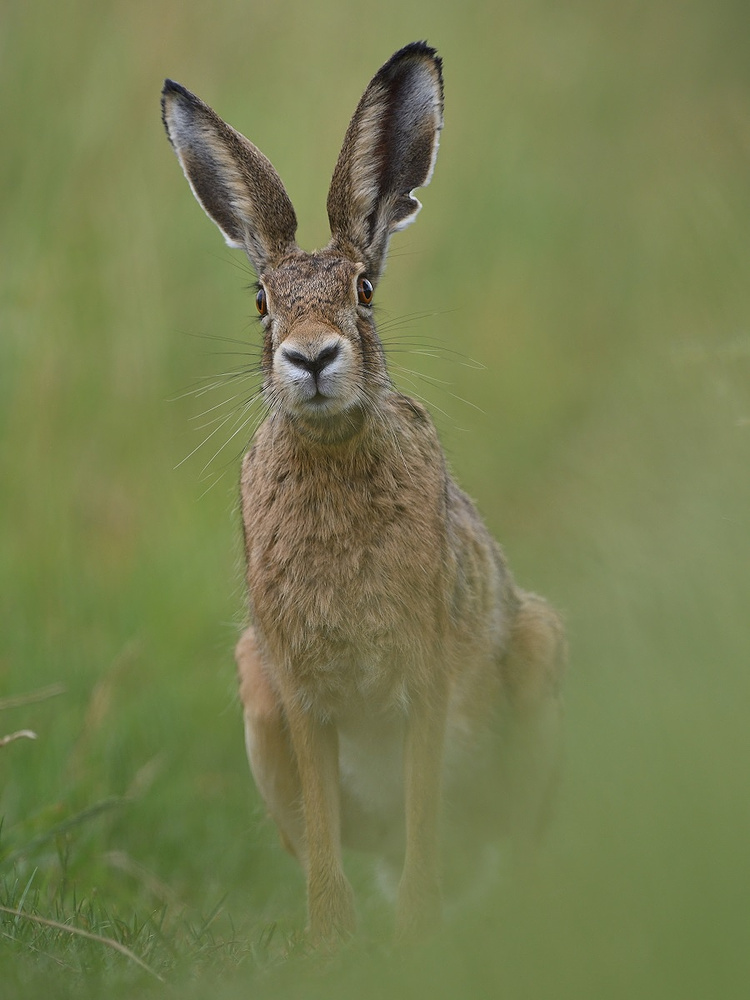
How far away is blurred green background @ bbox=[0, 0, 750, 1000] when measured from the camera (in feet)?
8.40

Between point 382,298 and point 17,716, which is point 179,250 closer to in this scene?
point 382,298

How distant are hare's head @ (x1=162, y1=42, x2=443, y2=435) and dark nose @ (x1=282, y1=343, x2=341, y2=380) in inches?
2.2

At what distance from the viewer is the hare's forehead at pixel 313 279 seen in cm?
514

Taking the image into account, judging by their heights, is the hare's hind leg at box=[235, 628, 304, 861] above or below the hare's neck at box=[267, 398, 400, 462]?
below

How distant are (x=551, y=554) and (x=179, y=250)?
6862mm

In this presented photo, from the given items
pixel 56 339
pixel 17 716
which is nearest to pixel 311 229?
pixel 56 339

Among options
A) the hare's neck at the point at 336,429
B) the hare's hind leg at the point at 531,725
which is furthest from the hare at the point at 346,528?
the hare's hind leg at the point at 531,725

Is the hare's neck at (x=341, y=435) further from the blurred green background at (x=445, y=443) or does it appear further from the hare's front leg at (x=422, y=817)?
the hare's front leg at (x=422, y=817)

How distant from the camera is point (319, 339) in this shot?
4785mm

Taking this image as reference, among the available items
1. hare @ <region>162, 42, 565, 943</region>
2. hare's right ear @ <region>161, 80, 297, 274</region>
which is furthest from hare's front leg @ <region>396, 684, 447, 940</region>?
hare's right ear @ <region>161, 80, 297, 274</region>

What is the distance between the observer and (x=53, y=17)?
9.25m

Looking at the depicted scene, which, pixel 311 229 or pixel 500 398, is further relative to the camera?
pixel 311 229

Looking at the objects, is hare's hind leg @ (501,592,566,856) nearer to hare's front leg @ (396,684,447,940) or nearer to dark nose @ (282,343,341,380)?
hare's front leg @ (396,684,447,940)

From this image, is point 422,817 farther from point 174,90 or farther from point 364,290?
point 174,90
